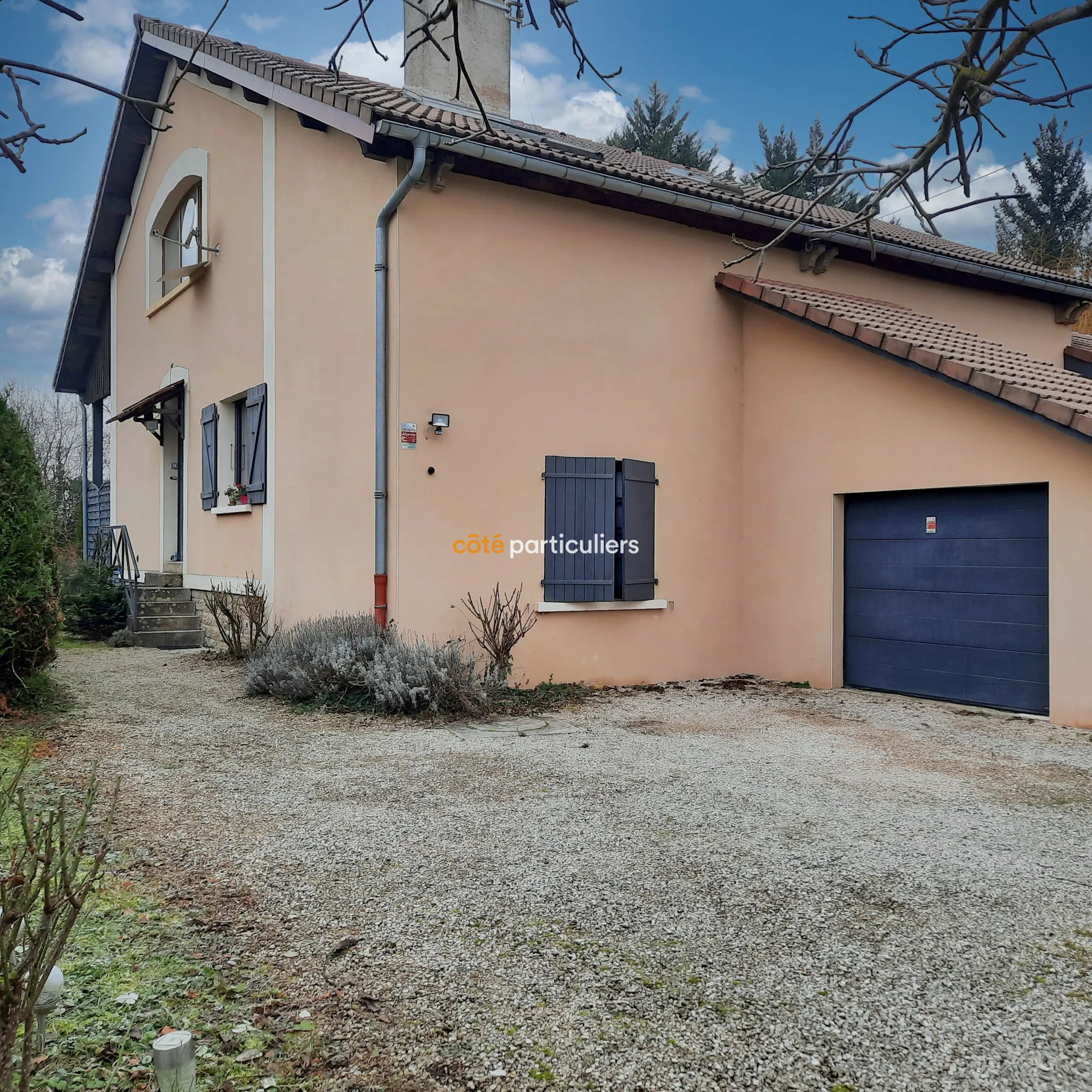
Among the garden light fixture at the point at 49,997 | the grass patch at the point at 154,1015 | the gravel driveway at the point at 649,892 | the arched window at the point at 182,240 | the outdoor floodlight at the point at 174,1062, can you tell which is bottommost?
the gravel driveway at the point at 649,892

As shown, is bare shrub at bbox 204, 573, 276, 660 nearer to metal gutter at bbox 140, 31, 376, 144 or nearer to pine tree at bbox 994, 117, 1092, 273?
metal gutter at bbox 140, 31, 376, 144

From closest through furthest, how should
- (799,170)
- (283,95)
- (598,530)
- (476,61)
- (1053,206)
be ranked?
(283,95), (598,530), (476,61), (799,170), (1053,206)

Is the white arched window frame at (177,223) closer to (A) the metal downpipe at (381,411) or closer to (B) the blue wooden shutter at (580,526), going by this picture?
(A) the metal downpipe at (381,411)

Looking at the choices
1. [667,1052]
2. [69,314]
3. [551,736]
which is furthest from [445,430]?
[69,314]

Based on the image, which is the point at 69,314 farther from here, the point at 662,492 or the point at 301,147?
the point at 662,492

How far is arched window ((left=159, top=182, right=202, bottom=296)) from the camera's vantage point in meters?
11.2

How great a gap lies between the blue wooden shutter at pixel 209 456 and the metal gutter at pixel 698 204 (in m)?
4.95

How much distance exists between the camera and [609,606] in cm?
838

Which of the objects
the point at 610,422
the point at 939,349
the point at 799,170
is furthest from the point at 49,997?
the point at 799,170

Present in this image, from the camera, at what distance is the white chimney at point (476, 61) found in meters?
10.4

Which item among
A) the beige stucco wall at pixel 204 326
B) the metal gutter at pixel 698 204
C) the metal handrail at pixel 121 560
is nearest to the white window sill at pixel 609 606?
the beige stucco wall at pixel 204 326

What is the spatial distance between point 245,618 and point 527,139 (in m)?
5.96

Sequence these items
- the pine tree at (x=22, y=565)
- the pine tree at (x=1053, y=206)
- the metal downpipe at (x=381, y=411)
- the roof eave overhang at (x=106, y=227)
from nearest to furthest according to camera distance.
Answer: the pine tree at (x=22, y=565) < the metal downpipe at (x=381, y=411) < the roof eave overhang at (x=106, y=227) < the pine tree at (x=1053, y=206)

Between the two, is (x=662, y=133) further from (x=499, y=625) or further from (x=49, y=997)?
(x=49, y=997)
